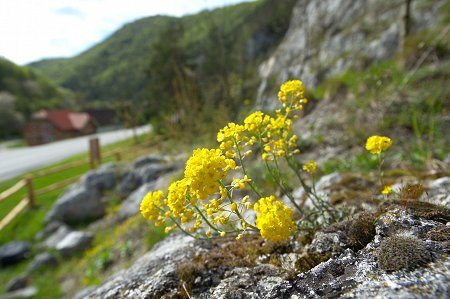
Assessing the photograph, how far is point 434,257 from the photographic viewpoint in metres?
1.49

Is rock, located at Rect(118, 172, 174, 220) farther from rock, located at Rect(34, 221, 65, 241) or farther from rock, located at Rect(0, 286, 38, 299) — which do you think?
rock, located at Rect(34, 221, 65, 241)

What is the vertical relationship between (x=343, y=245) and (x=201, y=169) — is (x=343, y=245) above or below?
below

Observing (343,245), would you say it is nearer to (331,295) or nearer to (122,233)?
(331,295)

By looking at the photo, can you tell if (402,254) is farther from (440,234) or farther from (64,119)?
(64,119)

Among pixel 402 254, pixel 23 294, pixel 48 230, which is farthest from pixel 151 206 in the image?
pixel 48 230

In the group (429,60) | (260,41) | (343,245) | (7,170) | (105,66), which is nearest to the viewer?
(343,245)

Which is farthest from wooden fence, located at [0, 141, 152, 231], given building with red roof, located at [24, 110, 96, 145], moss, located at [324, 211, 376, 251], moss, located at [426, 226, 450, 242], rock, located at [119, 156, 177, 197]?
building with red roof, located at [24, 110, 96, 145]

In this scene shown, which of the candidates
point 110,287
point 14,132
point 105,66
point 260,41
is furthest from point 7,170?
point 105,66

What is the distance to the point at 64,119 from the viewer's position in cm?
6681

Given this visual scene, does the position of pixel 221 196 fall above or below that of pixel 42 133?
below

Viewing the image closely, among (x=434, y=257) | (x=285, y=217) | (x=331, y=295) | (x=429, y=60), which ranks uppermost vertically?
(x=429, y=60)

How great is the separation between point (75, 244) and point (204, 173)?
9.75m

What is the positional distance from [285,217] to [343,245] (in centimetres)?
55

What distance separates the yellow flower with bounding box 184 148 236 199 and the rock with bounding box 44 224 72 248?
11.2 metres
